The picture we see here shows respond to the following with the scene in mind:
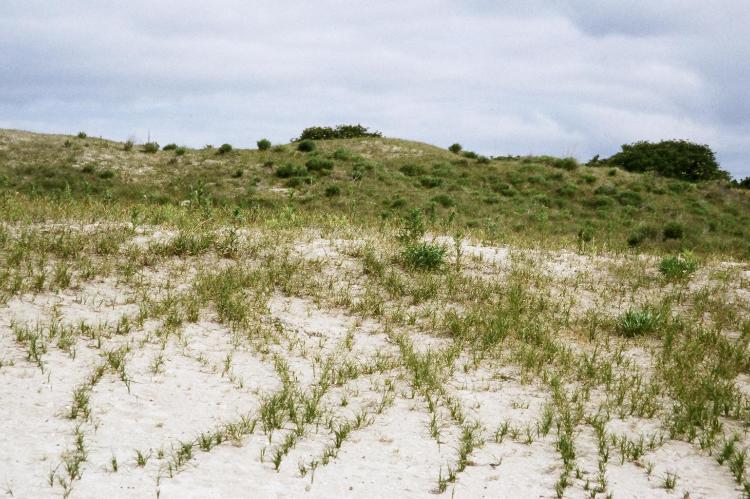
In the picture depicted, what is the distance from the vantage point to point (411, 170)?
103ft

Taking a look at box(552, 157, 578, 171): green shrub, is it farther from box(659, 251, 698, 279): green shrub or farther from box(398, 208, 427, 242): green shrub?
box(398, 208, 427, 242): green shrub

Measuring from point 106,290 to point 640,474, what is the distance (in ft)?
22.3

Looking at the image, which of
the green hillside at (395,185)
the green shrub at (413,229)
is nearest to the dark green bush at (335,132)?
the green hillside at (395,185)

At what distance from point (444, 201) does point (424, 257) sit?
1747 centimetres

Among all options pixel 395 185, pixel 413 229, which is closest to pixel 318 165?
pixel 395 185

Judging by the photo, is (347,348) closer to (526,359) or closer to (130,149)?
(526,359)

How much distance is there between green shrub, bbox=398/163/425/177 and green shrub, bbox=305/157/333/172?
4.54 metres

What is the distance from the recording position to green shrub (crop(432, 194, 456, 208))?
26344 mm

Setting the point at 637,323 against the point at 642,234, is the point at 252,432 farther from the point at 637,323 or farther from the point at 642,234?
the point at 642,234

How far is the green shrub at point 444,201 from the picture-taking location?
2634 cm

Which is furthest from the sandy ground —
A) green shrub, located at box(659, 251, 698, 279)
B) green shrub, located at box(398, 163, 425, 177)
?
green shrub, located at box(398, 163, 425, 177)

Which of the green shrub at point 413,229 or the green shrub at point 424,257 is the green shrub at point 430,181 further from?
the green shrub at point 424,257

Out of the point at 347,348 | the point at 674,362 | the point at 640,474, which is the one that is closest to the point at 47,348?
the point at 347,348

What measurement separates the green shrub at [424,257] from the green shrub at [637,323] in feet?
9.99
